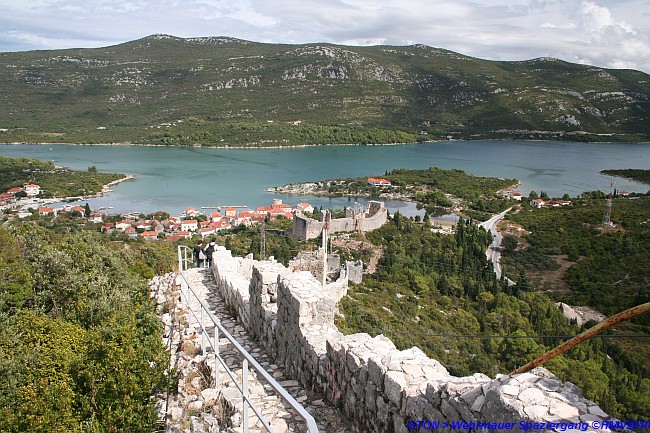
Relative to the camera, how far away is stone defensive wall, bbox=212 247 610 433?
2.45 m

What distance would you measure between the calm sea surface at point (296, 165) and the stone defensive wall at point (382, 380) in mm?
51043

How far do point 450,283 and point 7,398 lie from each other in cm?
2435

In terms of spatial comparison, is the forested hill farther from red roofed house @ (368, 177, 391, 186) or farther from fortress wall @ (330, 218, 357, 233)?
fortress wall @ (330, 218, 357, 233)

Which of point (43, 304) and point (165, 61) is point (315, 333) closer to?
point (43, 304)

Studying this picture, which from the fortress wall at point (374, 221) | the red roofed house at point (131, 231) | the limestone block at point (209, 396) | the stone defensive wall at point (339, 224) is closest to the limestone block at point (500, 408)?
the limestone block at point (209, 396)

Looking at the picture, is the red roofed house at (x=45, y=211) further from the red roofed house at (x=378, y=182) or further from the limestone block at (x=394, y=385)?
the limestone block at (x=394, y=385)

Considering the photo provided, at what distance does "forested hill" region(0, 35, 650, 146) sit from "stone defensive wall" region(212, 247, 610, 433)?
109 meters

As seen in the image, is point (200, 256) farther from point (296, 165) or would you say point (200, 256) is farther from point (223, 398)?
point (296, 165)

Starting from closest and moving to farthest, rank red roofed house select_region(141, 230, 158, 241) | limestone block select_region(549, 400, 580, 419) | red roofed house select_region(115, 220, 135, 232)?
1. limestone block select_region(549, 400, 580, 419)
2. red roofed house select_region(141, 230, 158, 241)
3. red roofed house select_region(115, 220, 135, 232)

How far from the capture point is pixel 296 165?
90.7m

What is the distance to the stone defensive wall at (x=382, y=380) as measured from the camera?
2.45 metres

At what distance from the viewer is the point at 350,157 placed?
336 feet

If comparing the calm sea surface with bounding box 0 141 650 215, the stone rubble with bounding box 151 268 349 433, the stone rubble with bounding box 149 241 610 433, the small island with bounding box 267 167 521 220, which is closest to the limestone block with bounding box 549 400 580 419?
the stone rubble with bounding box 149 241 610 433

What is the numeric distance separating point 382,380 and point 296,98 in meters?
149
